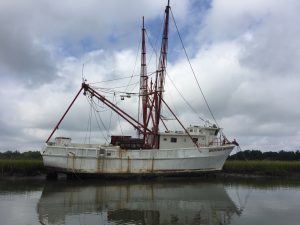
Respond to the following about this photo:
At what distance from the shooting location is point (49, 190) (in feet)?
100

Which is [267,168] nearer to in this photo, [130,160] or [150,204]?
[130,160]

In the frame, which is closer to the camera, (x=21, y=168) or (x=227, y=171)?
(x=21, y=168)

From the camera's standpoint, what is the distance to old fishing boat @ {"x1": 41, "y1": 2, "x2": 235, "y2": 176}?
38.5 metres

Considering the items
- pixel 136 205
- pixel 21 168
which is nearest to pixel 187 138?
pixel 21 168

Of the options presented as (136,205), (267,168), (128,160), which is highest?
(128,160)

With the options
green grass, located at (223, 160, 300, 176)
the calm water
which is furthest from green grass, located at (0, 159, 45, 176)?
green grass, located at (223, 160, 300, 176)

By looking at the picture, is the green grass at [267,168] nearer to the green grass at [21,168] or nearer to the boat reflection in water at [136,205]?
the boat reflection in water at [136,205]

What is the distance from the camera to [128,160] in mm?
39125

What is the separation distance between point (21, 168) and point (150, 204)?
2070 cm

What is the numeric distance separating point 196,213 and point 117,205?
4.73 metres

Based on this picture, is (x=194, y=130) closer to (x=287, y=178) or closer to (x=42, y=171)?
(x=287, y=178)

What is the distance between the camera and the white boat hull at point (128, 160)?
38406 mm

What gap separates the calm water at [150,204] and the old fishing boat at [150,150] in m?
4.57

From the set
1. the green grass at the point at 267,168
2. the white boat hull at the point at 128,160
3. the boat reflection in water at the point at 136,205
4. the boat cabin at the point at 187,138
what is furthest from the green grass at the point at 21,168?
the green grass at the point at 267,168
